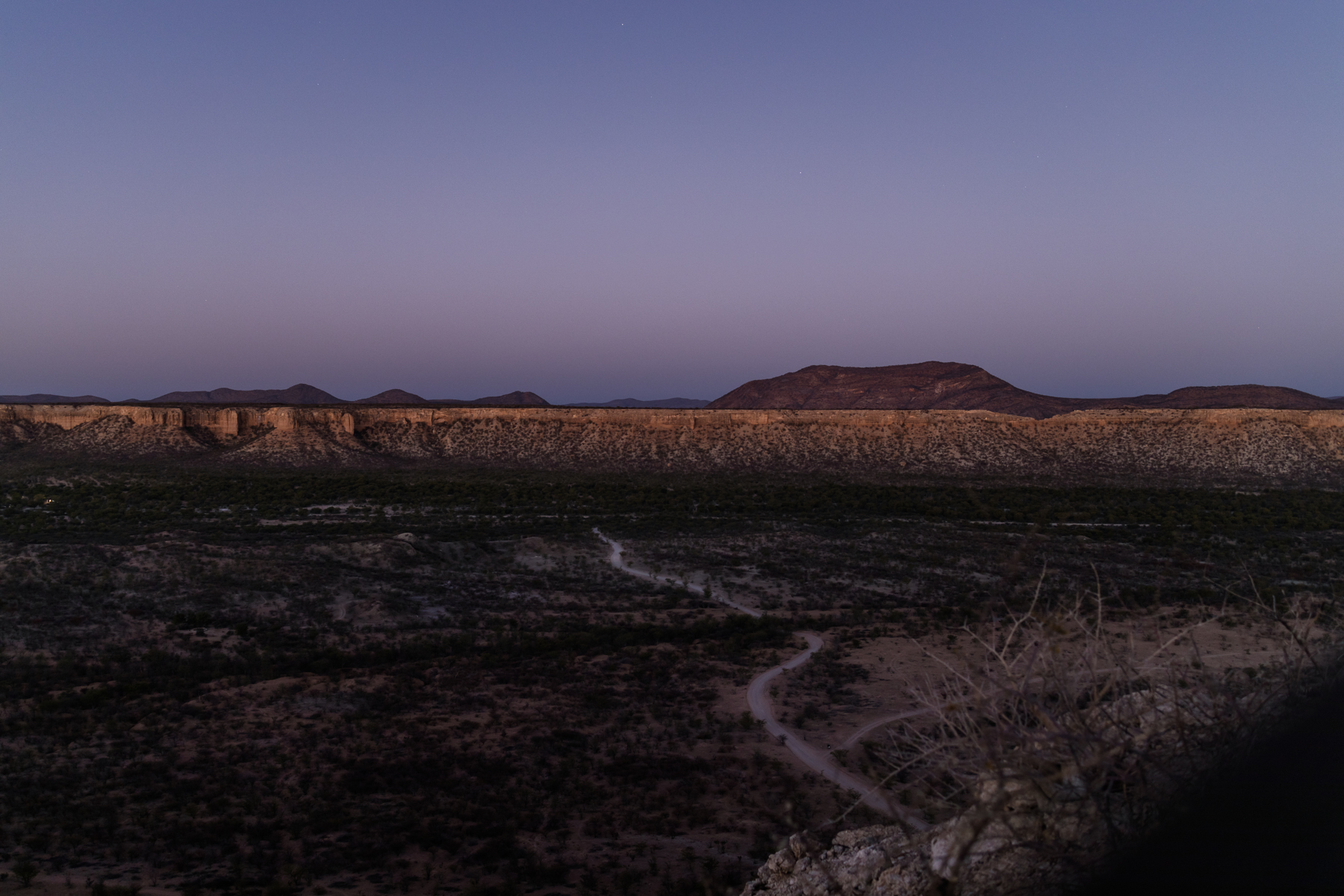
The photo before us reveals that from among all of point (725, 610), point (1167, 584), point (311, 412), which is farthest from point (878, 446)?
point (311, 412)

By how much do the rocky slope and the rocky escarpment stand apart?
30.3m

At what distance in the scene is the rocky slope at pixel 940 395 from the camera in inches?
4021

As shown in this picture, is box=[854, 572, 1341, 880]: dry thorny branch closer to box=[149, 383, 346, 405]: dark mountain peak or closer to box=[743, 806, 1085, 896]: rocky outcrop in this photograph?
box=[743, 806, 1085, 896]: rocky outcrop

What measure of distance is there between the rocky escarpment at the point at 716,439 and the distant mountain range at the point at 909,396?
71.2 feet

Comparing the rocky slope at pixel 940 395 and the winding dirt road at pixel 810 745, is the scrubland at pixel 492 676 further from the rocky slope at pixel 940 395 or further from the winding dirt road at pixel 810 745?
the rocky slope at pixel 940 395

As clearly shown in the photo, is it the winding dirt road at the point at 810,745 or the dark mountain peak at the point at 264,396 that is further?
the dark mountain peak at the point at 264,396

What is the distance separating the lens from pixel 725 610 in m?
20.0

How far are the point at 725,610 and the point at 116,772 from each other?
44.4ft

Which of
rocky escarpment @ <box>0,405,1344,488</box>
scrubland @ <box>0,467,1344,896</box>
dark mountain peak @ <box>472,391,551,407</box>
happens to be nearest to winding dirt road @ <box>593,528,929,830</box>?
scrubland @ <box>0,467,1344,896</box>

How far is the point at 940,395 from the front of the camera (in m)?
121

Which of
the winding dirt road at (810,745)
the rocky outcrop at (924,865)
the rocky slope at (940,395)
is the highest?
the rocky slope at (940,395)

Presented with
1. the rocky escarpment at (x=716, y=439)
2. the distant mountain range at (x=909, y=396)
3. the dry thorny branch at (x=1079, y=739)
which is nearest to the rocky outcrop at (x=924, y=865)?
the dry thorny branch at (x=1079, y=739)

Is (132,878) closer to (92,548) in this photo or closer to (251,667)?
(251,667)

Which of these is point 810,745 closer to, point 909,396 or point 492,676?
point 492,676
